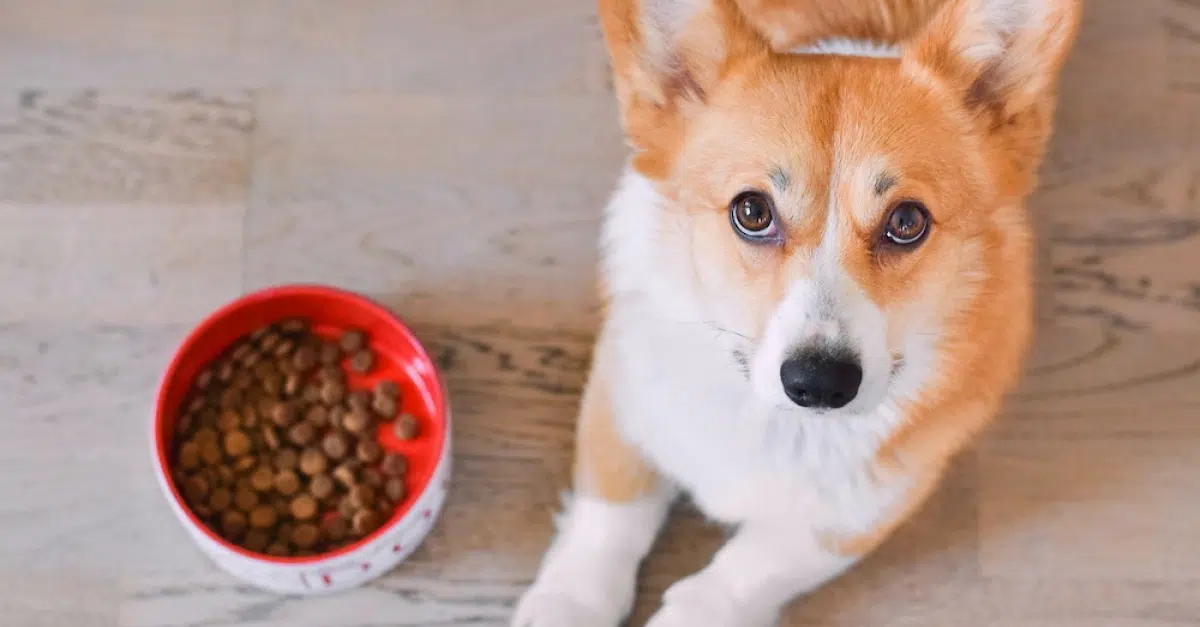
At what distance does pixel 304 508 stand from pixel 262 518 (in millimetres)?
67

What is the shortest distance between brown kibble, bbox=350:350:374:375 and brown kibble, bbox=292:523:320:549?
0.94ft

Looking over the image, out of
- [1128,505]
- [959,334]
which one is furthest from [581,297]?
[1128,505]

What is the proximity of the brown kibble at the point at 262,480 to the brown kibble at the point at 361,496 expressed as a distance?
14cm

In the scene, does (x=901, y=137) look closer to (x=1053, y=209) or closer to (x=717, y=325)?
(x=717, y=325)

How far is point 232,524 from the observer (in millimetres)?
1799

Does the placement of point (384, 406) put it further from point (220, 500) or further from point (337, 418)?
point (220, 500)

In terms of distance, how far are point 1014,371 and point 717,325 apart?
0.55 m

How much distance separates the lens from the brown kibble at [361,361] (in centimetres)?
195

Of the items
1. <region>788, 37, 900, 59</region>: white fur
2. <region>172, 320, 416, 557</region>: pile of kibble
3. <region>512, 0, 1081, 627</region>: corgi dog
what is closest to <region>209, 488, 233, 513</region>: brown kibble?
<region>172, 320, 416, 557</region>: pile of kibble

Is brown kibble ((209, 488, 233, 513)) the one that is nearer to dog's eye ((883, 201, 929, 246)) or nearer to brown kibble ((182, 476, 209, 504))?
brown kibble ((182, 476, 209, 504))

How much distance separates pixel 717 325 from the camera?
1.44 metres

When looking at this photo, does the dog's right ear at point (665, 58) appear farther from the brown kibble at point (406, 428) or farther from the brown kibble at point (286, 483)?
the brown kibble at point (286, 483)

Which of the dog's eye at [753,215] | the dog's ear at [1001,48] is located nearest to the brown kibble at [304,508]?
the dog's eye at [753,215]

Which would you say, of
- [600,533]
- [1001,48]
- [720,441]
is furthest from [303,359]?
[1001,48]
